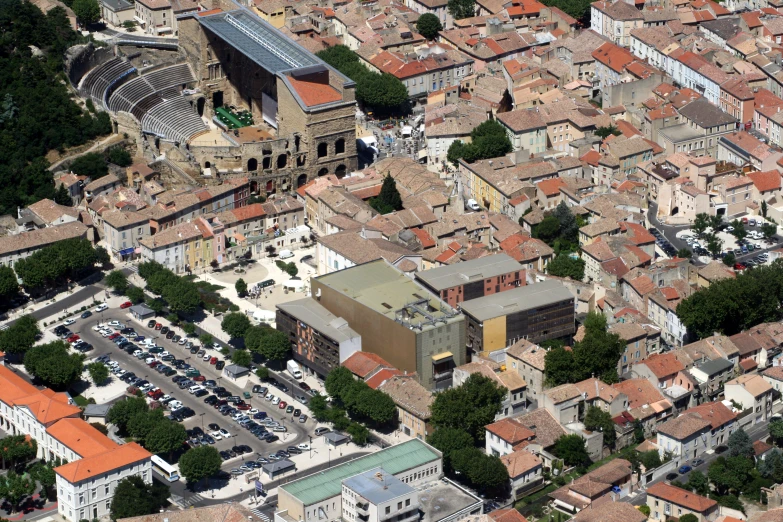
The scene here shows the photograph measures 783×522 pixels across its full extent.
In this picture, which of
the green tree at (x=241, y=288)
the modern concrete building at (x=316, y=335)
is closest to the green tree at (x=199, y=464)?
the modern concrete building at (x=316, y=335)

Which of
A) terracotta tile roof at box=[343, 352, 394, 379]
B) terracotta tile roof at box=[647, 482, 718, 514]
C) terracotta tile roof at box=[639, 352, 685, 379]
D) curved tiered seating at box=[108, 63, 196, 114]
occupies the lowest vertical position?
terracotta tile roof at box=[639, 352, 685, 379]

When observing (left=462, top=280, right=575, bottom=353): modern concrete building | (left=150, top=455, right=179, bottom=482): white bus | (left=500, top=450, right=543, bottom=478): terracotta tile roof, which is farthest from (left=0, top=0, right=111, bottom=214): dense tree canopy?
(left=500, top=450, right=543, bottom=478): terracotta tile roof

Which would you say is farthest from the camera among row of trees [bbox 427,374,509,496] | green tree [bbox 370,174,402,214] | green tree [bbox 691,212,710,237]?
green tree [bbox 370,174,402,214]

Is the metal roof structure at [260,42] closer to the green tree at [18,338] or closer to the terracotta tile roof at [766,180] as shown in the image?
the green tree at [18,338]

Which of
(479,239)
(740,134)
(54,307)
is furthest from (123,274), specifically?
(740,134)

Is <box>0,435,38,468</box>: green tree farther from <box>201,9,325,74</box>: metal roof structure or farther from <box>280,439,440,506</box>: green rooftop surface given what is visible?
<box>201,9,325,74</box>: metal roof structure

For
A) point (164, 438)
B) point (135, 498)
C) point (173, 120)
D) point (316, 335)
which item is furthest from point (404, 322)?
point (173, 120)

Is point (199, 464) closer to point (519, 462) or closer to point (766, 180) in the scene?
point (519, 462)
